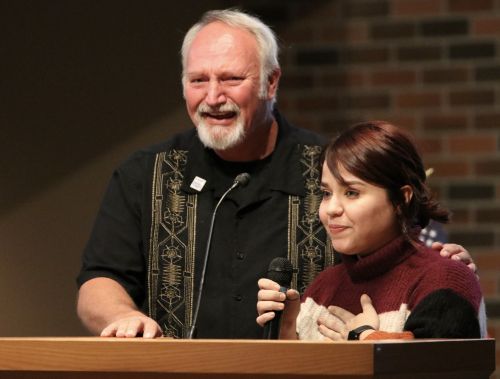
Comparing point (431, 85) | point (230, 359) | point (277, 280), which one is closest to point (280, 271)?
point (277, 280)

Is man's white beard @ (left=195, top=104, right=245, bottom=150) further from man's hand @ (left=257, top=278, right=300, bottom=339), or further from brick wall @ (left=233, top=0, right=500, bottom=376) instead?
brick wall @ (left=233, top=0, right=500, bottom=376)

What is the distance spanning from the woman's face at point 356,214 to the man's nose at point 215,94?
827 millimetres

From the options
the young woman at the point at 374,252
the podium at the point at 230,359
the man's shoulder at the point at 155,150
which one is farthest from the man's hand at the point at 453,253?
the man's shoulder at the point at 155,150

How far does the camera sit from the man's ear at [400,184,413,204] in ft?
9.03

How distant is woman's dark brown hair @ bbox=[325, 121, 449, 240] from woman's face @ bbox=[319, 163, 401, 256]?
0.06 ft

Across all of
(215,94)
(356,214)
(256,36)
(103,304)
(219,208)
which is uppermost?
(256,36)

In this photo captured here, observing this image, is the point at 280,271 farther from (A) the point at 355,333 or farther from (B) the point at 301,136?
(B) the point at 301,136

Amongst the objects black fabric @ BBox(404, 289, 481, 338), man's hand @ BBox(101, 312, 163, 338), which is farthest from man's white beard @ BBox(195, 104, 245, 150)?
black fabric @ BBox(404, 289, 481, 338)

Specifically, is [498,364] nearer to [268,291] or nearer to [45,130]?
[45,130]

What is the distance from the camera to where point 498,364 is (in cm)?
483

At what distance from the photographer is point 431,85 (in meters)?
5.01

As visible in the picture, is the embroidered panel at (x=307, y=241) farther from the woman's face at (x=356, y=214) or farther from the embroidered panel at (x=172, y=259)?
the woman's face at (x=356, y=214)

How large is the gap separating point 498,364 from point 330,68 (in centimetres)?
145

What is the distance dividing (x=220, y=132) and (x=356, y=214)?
0.91m
